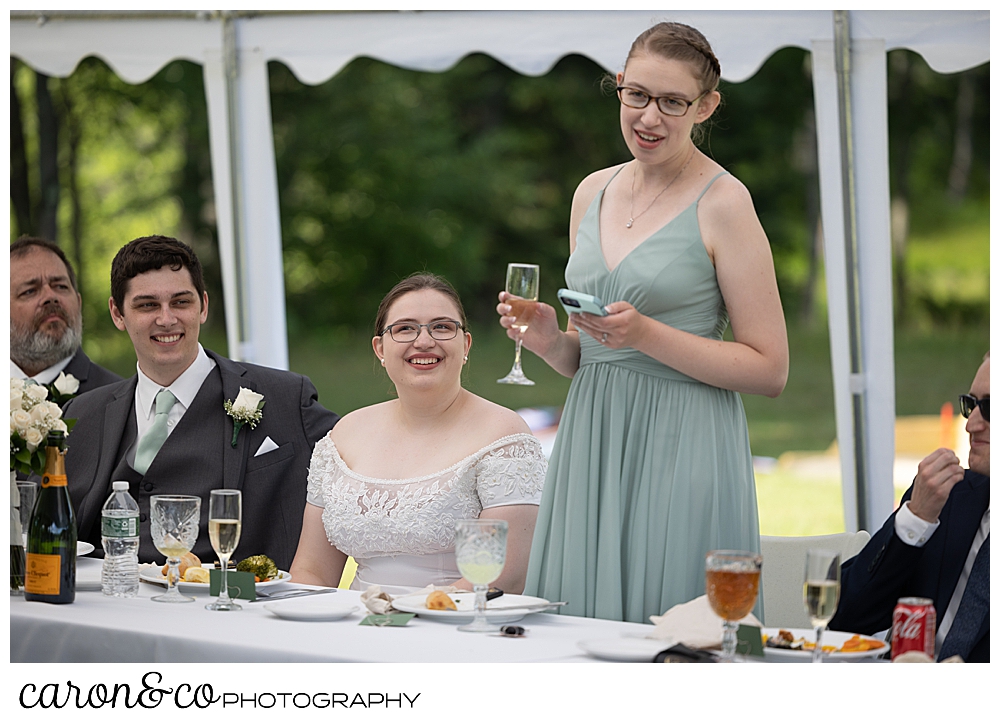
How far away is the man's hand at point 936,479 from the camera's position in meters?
2.31

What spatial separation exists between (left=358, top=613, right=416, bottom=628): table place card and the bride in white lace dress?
0.71 metres

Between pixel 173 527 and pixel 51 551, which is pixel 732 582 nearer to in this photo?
pixel 173 527

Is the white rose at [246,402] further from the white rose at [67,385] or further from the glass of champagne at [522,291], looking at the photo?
the glass of champagne at [522,291]

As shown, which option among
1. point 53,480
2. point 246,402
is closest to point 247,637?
point 53,480

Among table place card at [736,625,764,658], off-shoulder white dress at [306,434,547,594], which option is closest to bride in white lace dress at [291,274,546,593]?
off-shoulder white dress at [306,434,547,594]

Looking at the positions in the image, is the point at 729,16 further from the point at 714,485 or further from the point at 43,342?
the point at 43,342

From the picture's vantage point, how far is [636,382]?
2.68 metres

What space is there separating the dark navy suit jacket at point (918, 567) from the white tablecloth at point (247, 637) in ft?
1.90

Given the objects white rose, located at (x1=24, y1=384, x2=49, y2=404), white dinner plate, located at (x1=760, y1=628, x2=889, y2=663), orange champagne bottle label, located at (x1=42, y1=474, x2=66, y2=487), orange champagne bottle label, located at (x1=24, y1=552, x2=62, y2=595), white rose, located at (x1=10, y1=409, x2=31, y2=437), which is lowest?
white dinner plate, located at (x1=760, y1=628, x2=889, y2=663)

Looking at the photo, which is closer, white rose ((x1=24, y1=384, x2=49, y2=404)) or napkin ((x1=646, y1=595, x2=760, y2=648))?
napkin ((x1=646, y1=595, x2=760, y2=648))

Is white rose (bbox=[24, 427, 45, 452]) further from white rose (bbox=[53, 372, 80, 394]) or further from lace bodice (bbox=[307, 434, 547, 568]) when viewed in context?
white rose (bbox=[53, 372, 80, 394])

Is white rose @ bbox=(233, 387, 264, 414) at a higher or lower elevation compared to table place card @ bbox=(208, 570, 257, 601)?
higher

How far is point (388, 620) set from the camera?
228 centimetres

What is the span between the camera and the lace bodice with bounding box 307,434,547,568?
3.05 m
